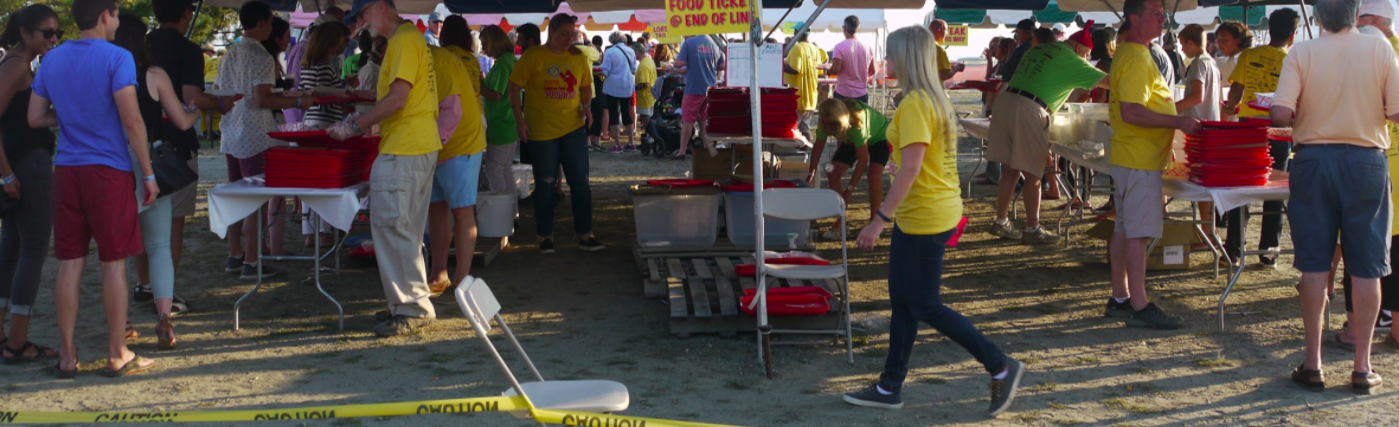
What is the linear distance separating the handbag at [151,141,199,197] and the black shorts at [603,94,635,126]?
9.69 meters

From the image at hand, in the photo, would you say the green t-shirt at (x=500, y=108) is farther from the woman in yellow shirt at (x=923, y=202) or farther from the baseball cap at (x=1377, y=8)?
the baseball cap at (x=1377, y=8)

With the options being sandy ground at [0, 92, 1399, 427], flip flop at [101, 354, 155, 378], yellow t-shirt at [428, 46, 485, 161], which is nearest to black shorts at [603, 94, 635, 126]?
sandy ground at [0, 92, 1399, 427]

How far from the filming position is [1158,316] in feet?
17.3

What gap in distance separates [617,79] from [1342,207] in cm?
1041

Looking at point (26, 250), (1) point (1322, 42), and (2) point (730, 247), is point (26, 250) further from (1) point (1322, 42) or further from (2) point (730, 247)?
(1) point (1322, 42)

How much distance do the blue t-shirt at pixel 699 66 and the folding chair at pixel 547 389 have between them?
867 centimetres

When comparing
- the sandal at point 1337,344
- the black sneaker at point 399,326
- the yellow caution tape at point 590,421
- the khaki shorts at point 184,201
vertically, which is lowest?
the sandal at point 1337,344

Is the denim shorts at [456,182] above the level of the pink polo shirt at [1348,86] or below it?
below

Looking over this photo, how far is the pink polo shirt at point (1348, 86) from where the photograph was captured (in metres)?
4.16

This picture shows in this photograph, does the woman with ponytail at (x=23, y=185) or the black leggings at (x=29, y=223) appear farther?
the black leggings at (x=29, y=223)

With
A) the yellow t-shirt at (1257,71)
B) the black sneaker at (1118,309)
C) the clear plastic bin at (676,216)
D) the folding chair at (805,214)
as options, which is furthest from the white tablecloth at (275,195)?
the yellow t-shirt at (1257,71)

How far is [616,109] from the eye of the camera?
1461 centimetres

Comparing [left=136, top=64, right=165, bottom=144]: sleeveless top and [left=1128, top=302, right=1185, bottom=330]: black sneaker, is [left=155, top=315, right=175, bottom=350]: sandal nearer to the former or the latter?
[left=136, top=64, right=165, bottom=144]: sleeveless top

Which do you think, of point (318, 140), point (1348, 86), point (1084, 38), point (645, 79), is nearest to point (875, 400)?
point (1348, 86)
